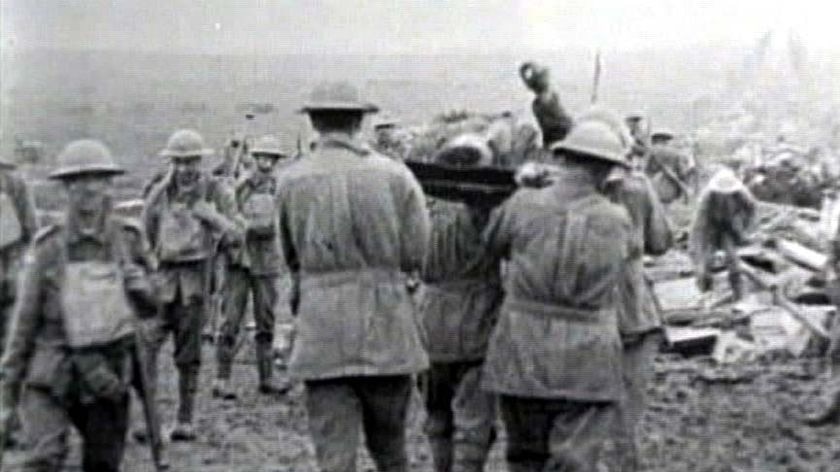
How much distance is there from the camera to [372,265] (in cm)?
695

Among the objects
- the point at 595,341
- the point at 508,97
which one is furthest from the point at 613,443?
the point at 508,97

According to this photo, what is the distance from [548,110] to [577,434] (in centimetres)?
171

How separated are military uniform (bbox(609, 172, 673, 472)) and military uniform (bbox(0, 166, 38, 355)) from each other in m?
3.05

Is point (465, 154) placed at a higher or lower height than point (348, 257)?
higher

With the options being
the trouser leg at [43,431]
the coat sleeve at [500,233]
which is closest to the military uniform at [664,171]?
the coat sleeve at [500,233]

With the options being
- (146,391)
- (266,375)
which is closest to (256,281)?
(266,375)

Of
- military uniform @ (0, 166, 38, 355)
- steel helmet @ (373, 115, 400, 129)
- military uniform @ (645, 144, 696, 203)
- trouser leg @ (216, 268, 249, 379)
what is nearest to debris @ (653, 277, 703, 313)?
military uniform @ (645, 144, 696, 203)

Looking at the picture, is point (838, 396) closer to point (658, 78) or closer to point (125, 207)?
point (125, 207)

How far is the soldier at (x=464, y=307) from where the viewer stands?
25.5ft

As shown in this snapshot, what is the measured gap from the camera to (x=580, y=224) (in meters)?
6.79

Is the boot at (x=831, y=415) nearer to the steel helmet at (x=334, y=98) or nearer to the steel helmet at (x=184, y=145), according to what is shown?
the steel helmet at (x=184, y=145)

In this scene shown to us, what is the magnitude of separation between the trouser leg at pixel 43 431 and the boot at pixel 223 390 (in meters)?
4.95

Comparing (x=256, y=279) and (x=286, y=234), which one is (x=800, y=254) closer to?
(x=256, y=279)

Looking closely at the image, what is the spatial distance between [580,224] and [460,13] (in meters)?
10.4
